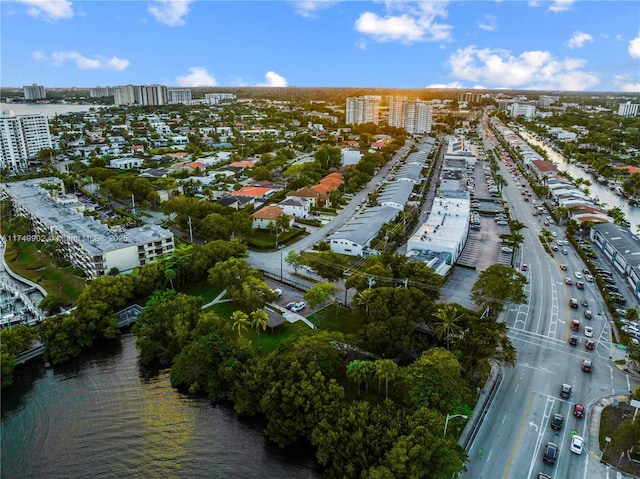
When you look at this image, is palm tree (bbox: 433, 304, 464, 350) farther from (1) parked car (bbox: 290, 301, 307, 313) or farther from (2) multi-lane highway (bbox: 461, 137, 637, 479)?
(1) parked car (bbox: 290, 301, 307, 313)

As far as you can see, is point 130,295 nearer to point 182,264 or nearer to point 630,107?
point 182,264

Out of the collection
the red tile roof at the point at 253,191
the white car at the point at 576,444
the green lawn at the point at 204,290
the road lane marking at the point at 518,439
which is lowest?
the road lane marking at the point at 518,439

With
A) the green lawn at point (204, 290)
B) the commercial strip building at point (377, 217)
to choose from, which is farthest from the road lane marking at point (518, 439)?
the green lawn at point (204, 290)

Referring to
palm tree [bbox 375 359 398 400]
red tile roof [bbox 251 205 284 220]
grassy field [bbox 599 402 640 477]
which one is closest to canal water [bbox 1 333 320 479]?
palm tree [bbox 375 359 398 400]

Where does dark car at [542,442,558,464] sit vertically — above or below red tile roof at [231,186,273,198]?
below

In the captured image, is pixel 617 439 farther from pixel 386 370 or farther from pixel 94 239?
pixel 94 239

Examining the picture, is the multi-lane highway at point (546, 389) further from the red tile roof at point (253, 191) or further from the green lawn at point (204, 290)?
the red tile roof at point (253, 191)

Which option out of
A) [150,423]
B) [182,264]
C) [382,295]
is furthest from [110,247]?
[382,295]
